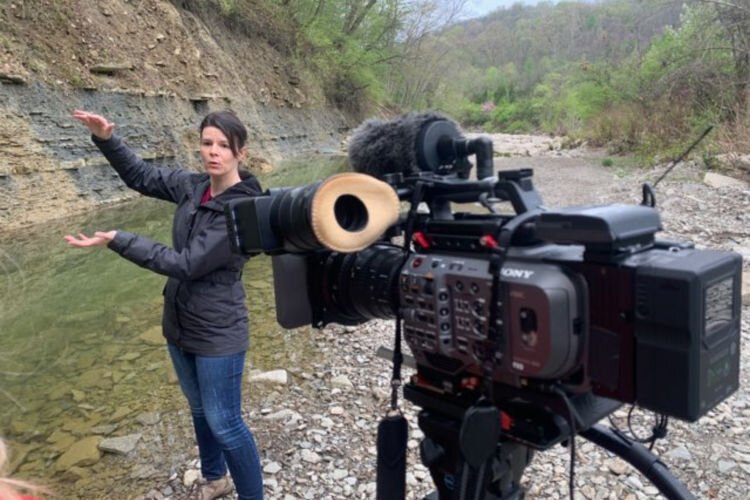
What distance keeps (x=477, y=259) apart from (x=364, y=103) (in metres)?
23.8

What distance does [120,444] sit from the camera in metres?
3.17

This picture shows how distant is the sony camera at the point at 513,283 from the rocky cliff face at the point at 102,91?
7281 mm

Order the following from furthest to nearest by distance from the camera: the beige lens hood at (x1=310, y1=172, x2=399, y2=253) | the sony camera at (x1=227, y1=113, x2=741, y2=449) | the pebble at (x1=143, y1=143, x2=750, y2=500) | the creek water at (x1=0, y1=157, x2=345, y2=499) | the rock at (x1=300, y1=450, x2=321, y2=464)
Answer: the creek water at (x1=0, y1=157, x2=345, y2=499) → the rock at (x1=300, y1=450, x2=321, y2=464) → the pebble at (x1=143, y1=143, x2=750, y2=500) → the beige lens hood at (x1=310, y1=172, x2=399, y2=253) → the sony camera at (x1=227, y1=113, x2=741, y2=449)

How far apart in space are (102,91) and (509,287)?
9.90 meters

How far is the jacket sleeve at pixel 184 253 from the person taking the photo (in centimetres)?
197

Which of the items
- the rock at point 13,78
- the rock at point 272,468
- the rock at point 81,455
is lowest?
the rock at point 81,455

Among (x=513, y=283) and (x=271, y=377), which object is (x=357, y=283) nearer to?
(x=513, y=283)

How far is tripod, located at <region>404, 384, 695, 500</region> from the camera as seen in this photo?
1.22 m

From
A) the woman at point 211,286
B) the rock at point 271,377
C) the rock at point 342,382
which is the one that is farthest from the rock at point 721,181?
the woman at point 211,286

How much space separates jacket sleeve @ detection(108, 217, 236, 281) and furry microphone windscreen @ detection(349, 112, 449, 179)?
61 centimetres

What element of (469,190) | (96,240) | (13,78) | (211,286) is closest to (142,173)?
(96,240)

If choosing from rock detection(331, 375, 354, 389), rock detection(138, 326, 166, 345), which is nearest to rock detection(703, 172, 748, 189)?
rock detection(331, 375, 354, 389)

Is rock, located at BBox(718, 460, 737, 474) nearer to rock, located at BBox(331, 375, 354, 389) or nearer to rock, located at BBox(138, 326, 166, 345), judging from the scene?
rock, located at BBox(331, 375, 354, 389)

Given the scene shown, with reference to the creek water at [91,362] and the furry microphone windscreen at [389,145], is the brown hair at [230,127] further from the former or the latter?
the creek water at [91,362]
